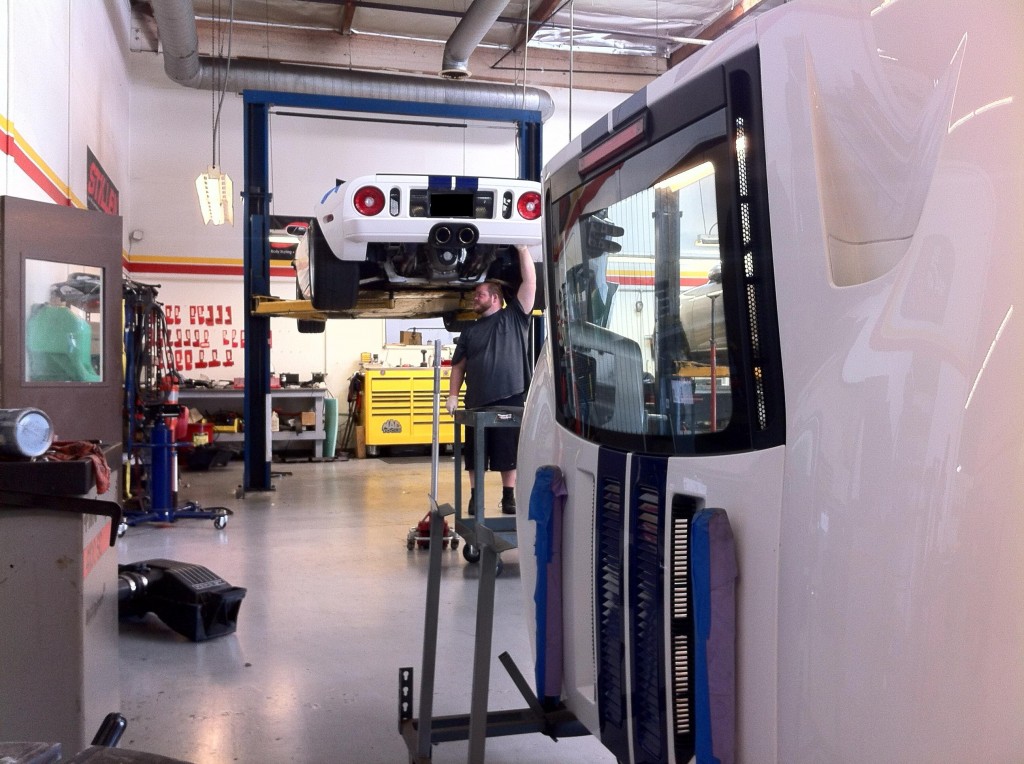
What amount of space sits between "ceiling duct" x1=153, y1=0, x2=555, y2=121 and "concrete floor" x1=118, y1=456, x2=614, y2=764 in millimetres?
5293

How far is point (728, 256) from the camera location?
1.25m

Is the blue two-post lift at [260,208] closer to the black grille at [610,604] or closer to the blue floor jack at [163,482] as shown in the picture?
the blue floor jack at [163,482]

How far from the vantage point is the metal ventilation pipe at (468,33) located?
816cm

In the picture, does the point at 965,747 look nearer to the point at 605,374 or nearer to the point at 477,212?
the point at 605,374

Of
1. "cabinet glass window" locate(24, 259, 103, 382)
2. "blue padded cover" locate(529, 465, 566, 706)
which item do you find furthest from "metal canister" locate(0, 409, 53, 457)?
"cabinet glass window" locate(24, 259, 103, 382)

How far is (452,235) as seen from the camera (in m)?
3.82

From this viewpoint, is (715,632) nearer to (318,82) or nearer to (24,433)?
(24,433)

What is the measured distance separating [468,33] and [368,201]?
5.66 metres

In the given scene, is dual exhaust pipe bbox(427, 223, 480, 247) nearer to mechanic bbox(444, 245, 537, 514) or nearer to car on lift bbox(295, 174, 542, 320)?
car on lift bbox(295, 174, 542, 320)

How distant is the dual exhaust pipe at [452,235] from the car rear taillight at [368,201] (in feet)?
0.80

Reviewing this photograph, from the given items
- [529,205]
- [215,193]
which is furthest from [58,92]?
[529,205]

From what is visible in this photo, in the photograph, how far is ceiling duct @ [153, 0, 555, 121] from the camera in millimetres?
9250

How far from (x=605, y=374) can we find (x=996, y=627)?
816mm

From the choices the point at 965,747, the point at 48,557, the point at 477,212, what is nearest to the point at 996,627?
the point at 965,747
